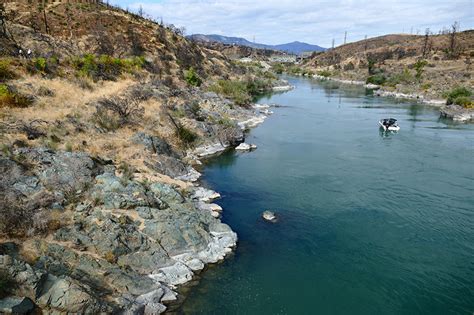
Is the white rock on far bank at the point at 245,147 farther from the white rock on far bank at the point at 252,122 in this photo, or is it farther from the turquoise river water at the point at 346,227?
the white rock on far bank at the point at 252,122

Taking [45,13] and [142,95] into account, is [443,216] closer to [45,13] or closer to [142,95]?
[142,95]

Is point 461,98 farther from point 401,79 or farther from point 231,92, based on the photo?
point 231,92

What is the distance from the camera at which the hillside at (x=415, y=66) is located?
79.6m

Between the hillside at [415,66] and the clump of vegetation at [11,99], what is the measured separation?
66.7 meters

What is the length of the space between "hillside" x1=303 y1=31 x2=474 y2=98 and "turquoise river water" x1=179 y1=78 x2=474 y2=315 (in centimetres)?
4485

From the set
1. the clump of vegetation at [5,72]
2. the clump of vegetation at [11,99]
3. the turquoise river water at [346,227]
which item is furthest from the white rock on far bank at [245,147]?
the clump of vegetation at [5,72]

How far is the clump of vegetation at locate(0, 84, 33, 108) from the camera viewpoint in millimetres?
26075

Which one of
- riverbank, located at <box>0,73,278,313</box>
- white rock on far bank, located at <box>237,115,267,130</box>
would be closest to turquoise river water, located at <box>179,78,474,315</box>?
riverbank, located at <box>0,73,278,313</box>

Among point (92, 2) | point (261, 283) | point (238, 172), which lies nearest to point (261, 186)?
point (238, 172)

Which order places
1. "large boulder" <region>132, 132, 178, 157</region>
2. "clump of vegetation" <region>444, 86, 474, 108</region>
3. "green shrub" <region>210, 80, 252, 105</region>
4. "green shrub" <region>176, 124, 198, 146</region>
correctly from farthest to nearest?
"clump of vegetation" <region>444, 86, 474, 108</region> < "green shrub" <region>210, 80, 252, 105</region> < "green shrub" <region>176, 124, 198, 146</region> < "large boulder" <region>132, 132, 178, 157</region>

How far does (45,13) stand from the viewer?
63906 millimetres

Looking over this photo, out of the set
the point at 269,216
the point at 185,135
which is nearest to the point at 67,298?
the point at 269,216

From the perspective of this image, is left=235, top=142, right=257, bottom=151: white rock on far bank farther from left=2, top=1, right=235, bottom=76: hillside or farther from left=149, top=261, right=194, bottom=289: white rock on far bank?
left=2, top=1, right=235, bottom=76: hillside

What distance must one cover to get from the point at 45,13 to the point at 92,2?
51.9 feet
